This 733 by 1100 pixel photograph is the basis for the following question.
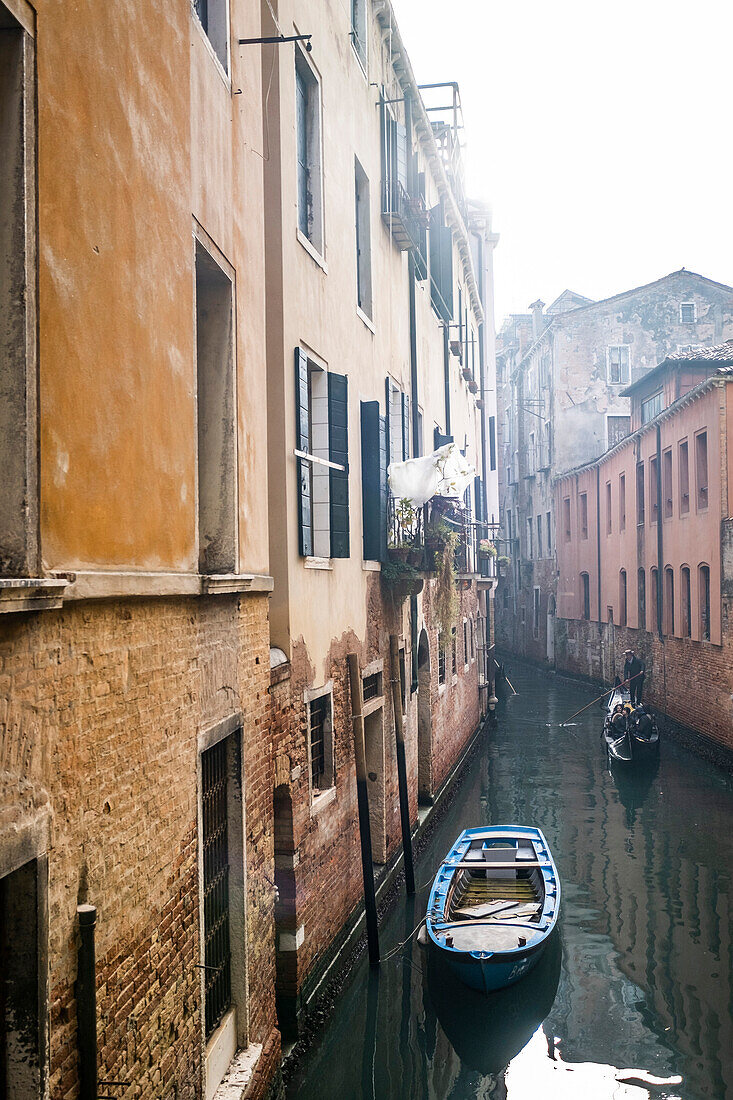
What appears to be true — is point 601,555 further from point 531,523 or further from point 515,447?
point 515,447

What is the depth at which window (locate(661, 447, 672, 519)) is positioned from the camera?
21.9 m

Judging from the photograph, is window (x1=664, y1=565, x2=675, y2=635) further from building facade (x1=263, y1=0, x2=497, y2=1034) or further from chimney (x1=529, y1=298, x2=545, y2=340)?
chimney (x1=529, y1=298, x2=545, y2=340)

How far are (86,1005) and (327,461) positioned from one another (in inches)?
202

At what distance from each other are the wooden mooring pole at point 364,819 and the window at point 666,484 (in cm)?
1507

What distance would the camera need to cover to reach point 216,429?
538 centimetres

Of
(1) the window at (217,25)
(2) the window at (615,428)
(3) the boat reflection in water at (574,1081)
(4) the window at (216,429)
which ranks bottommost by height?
(3) the boat reflection in water at (574,1081)

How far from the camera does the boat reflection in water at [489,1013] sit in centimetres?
→ 758

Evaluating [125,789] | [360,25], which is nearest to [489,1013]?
[125,789]

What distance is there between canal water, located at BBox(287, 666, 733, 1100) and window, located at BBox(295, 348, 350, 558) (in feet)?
11.7

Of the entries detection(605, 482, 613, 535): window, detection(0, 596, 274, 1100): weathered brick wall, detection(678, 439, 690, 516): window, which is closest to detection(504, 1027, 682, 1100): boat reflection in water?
detection(0, 596, 274, 1100): weathered brick wall

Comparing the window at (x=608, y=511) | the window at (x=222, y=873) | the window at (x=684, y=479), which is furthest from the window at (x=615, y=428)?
the window at (x=222, y=873)

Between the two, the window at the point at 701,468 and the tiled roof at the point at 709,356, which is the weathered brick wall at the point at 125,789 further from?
the tiled roof at the point at 709,356

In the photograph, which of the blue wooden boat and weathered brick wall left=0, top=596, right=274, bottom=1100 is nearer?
weathered brick wall left=0, top=596, right=274, bottom=1100

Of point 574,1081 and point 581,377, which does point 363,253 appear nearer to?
point 574,1081
